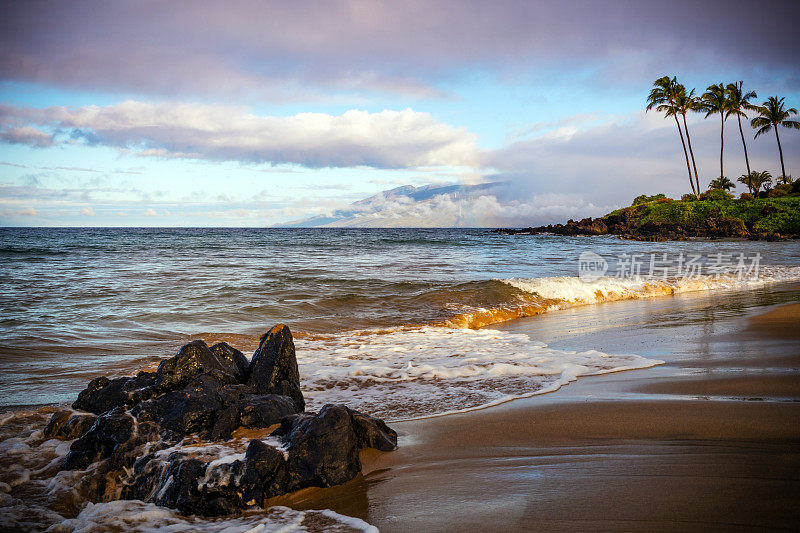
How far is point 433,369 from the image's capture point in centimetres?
565

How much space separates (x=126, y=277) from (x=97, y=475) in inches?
583

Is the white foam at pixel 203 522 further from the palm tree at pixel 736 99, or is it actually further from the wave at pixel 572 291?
the palm tree at pixel 736 99

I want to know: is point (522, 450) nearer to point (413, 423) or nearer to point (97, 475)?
point (413, 423)

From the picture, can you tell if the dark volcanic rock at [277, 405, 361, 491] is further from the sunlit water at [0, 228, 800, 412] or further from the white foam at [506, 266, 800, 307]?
the white foam at [506, 266, 800, 307]

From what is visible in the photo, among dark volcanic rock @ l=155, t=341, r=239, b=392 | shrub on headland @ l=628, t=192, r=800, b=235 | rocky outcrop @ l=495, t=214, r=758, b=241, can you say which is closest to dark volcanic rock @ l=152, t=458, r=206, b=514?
dark volcanic rock @ l=155, t=341, r=239, b=392

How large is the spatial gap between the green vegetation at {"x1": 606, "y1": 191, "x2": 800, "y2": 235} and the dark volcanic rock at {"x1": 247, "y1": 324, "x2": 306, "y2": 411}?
50.9 m

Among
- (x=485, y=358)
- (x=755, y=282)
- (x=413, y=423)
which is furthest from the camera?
(x=755, y=282)

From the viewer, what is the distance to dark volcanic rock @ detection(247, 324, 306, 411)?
13.8ft

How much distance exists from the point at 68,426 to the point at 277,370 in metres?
1.61

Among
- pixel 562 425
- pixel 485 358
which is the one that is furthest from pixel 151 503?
pixel 485 358

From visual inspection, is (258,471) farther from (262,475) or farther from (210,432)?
(210,432)

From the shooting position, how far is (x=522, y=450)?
3.20 m

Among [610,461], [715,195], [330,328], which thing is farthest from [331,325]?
[715,195]

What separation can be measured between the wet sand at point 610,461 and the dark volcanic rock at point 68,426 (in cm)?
205
